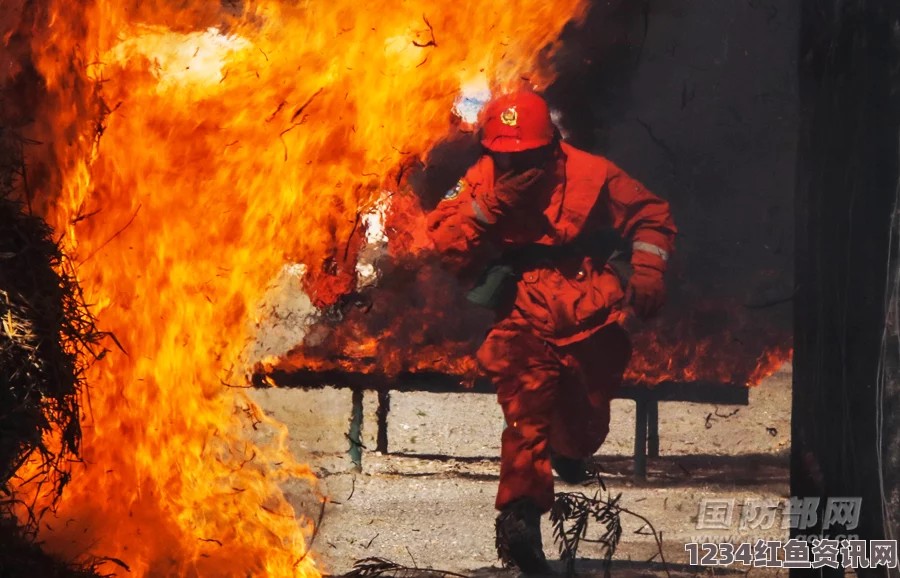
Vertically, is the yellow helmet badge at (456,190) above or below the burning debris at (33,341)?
above

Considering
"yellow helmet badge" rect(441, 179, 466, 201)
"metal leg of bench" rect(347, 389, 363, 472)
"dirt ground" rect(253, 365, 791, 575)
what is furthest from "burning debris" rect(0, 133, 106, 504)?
"yellow helmet badge" rect(441, 179, 466, 201)

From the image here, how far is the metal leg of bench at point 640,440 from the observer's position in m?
3.84

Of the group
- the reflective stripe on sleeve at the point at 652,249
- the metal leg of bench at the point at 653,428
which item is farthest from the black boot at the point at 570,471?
the reflective stripe on sleeve at the point at 652,249

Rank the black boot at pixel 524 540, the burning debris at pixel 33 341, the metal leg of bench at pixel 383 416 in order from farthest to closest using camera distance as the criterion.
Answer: the metal leg of bench at pixel 383 416 < the black boot at pixel 524 540 < the burning debris at pixel 33 341

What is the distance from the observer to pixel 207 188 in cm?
401

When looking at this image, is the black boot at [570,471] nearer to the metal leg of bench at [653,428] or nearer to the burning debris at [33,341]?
the metal leg of bench at [653,428]

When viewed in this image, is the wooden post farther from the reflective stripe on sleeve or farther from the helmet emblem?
the helmet emblem

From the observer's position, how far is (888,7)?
3773mm

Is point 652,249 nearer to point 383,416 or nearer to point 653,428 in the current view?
point 653,428

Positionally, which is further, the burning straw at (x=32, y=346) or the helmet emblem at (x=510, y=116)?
the helmet emblem at (x=510, y=116)

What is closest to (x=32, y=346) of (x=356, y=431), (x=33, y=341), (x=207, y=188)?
(x=33, y=341)

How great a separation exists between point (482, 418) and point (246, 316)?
120cm

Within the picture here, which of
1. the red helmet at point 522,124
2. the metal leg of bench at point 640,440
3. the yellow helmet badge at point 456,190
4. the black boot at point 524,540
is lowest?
the black boot at point 524,540

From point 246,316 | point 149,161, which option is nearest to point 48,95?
point 149,161
